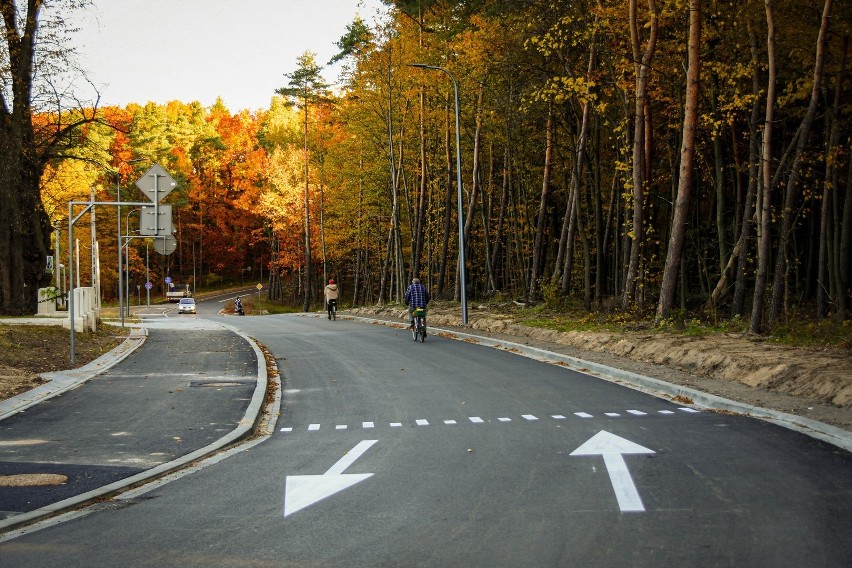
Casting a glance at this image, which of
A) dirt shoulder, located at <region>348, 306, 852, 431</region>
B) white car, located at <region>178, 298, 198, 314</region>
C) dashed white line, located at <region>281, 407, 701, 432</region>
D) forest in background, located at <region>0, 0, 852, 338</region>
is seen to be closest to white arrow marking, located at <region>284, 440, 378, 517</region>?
dashed white line, located at <region>281, 407, 701, 432</region>

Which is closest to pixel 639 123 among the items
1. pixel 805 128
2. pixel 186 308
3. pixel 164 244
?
pixel 805 128

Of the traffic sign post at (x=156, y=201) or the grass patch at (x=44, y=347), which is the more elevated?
the traffic sign post at (x=156, y=201)

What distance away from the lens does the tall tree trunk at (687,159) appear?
19891mm

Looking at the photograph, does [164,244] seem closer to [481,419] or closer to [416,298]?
[416,298]

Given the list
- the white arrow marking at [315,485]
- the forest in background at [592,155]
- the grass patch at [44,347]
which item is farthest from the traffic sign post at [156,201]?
the white arrow marking at [315,485]

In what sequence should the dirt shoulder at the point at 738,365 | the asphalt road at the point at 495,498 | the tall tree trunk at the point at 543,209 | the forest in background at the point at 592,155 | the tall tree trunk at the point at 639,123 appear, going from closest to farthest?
the asphalt road at the point at 495,498 → the dirt shoulder at the point at 738,365 → the forest in background at the point at 592,155 → the tall tree trunk at the point at 639,123 → the tall tree trunk at the point at 543,209

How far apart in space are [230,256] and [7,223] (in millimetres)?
72530

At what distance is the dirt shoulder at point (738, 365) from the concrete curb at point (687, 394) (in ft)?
0.83

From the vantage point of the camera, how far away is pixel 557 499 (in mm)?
6805

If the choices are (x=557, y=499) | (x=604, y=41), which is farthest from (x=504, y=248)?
(x=557, y=499)

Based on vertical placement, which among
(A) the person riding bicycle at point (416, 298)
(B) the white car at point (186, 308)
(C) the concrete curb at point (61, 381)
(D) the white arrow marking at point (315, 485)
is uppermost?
(A) the person riding bicycle at point (416, 298)

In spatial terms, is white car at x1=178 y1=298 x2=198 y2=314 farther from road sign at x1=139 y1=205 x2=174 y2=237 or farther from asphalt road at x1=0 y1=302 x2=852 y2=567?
asphalt road at x1=0 y1=302 x2=852 y2=567

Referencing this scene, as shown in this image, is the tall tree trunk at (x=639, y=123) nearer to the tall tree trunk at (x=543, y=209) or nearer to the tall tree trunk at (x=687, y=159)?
the tall tree trunk at (x=687, y=159)

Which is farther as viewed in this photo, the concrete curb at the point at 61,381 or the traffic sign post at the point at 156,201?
the traffic sign post at the point at 156,201
